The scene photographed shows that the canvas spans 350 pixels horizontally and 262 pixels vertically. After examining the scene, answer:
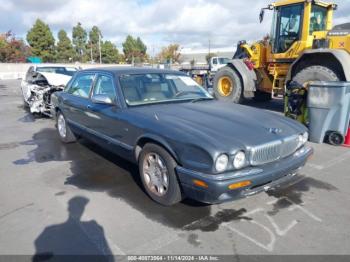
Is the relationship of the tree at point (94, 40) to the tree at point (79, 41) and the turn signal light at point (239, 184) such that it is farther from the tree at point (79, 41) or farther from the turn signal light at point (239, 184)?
the turn signal light at point (239, 184)

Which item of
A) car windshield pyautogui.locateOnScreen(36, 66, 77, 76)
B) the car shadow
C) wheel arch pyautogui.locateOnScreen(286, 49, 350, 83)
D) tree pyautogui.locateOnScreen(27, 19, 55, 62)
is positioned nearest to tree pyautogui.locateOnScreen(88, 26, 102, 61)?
tree pyautogui.locateOnScreen(27, 19, 55, 62)

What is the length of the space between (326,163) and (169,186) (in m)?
3.09

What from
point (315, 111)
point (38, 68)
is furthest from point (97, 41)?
point (315, 111)

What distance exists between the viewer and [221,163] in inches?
111

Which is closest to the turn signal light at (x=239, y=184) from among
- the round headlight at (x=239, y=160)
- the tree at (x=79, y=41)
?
the round headlight at (x=239, y=160)

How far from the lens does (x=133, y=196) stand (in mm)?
3746

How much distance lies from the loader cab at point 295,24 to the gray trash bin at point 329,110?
3400mm

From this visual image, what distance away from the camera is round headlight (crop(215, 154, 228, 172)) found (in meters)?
2.80

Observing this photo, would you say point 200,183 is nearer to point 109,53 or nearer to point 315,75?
point 315,75

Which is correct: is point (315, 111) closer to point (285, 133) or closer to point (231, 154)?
point (285, 133)

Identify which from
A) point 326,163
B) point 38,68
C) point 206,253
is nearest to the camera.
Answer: point 206,253

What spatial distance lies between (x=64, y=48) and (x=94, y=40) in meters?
12.0

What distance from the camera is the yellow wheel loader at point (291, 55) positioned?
7430 millimetres

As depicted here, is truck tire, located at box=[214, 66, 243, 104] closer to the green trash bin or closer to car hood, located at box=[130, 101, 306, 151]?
the green trash bin
